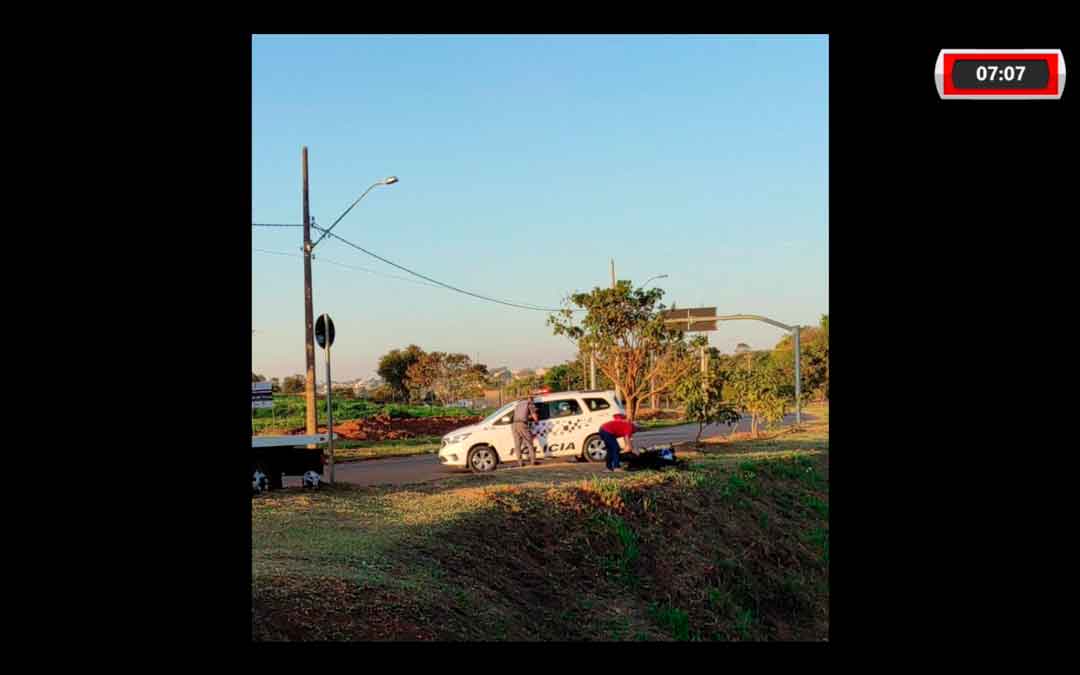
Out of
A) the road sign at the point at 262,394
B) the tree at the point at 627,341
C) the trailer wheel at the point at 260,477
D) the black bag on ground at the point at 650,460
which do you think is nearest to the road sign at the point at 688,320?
the tree at the point at 627,341

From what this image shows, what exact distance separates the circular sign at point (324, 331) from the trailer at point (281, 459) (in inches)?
68.4

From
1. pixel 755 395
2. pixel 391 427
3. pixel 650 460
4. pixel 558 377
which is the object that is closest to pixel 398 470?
pixel 650 460

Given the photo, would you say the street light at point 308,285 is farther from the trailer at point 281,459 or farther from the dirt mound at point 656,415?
the dirt mound at point 656,415

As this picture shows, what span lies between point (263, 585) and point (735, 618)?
7.57m

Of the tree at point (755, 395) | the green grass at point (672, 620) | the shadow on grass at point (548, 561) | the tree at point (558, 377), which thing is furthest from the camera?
the tree at point (558, 377)

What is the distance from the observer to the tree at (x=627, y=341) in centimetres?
2728

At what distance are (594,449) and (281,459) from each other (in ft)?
21.7

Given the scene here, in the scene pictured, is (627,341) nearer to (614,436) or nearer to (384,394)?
(614,436)

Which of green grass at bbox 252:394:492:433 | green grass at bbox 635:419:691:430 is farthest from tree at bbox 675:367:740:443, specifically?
green grass at bbox 252:394:492:433

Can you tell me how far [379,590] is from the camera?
830cm

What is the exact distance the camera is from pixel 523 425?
18.1 meters
